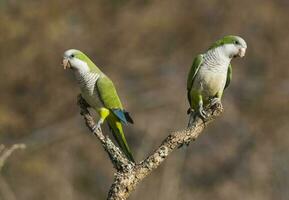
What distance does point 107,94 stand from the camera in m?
4.86

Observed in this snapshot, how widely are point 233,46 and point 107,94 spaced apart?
2.79 ft

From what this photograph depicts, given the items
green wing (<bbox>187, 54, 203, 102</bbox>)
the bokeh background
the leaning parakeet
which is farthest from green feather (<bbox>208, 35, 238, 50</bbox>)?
the bokeh background

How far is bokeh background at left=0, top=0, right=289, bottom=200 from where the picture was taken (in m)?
14.7

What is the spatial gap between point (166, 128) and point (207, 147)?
62.7 inches

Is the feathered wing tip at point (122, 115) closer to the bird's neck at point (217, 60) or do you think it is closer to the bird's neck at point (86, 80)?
the bird's neck at point (86, 80)

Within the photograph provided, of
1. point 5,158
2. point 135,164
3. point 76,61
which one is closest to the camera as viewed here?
point 135,164

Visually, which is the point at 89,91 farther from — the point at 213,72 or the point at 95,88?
the point at 213,72

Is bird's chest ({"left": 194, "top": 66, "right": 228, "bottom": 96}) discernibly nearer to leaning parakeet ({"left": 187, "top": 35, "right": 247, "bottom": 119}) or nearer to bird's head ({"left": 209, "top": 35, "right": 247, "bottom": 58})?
leaning parakeet ({"left": 187, "top": 35, "right": 247, "bottom": 119})

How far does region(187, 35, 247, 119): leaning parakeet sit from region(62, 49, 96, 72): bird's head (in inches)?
28.5

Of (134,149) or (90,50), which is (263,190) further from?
(90,50)

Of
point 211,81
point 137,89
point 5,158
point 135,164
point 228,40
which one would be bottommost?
point 135,164

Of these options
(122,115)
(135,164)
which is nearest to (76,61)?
(122,115)

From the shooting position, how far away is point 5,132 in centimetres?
1450

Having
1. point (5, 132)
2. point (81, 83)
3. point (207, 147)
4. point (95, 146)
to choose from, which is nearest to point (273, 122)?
point (207, 147)
